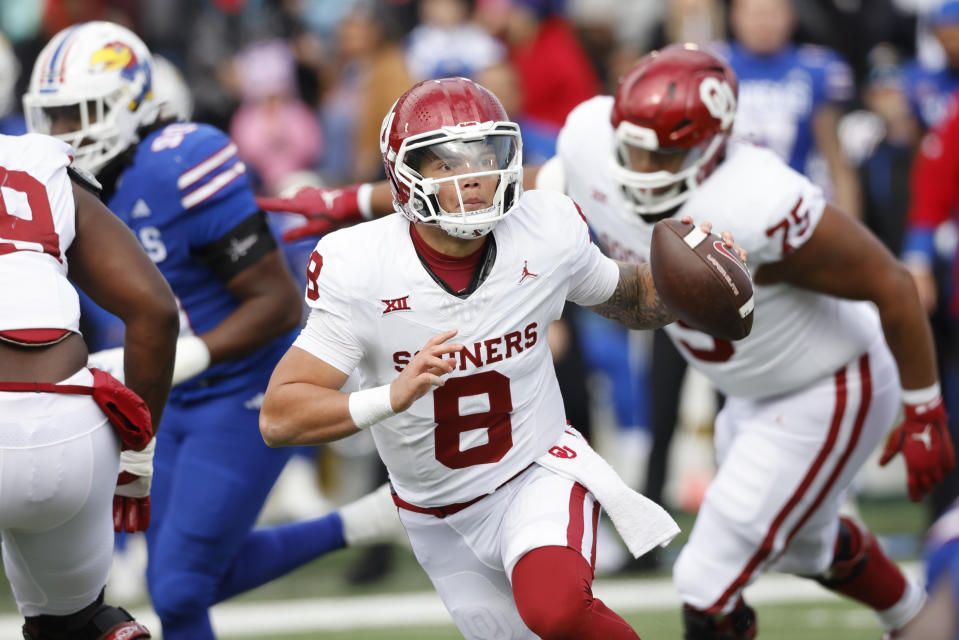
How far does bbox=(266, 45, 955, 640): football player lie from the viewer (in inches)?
158

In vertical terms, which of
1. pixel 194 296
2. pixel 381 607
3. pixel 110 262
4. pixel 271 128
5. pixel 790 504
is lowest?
pixel 381 607

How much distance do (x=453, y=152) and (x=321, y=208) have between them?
3.54 feet

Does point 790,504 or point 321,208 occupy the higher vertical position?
point 321,208

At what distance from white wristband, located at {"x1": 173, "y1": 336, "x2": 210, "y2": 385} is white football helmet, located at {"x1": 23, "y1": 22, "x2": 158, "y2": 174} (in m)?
0.62

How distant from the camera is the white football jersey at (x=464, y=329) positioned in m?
3.36

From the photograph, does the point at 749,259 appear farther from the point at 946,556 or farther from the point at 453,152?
the point at 946,556

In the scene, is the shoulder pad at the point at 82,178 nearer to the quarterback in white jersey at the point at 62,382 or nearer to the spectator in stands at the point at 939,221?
the quarterback in white jersey at the point at 62,382

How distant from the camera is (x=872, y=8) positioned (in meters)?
8.42

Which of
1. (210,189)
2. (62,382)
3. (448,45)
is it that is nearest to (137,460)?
(62,382)

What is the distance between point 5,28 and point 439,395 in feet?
21.9

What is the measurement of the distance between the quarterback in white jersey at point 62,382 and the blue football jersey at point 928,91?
14.0 feet

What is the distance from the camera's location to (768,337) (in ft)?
13.8

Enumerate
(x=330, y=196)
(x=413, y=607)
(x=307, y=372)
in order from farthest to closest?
1. (x=413, y=607)
2. (x=330, y=196)
3. (x=307, y=372)

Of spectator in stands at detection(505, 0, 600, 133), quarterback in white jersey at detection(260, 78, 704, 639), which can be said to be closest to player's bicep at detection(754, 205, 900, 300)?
quarterback in white jersey at detection(260, 78, 704, 639)
